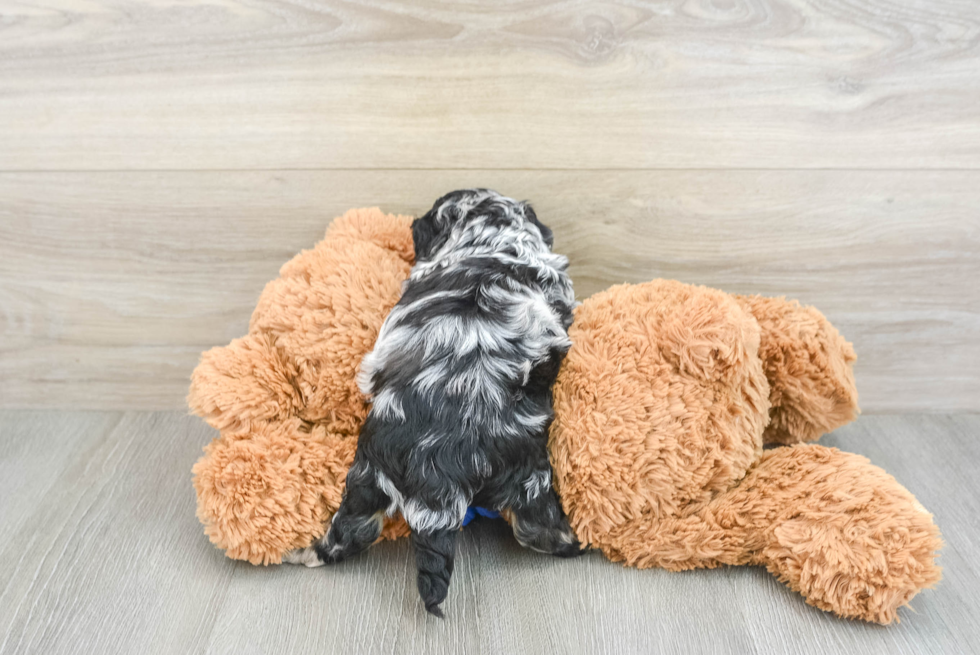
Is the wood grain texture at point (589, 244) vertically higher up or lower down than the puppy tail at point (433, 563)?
higher up

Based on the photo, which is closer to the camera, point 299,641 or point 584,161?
point 299,641

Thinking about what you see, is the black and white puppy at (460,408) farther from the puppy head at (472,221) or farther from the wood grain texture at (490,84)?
the wood grain texture at (490,84)

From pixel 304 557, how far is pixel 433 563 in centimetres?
26

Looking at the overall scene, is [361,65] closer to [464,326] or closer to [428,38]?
[428,38]

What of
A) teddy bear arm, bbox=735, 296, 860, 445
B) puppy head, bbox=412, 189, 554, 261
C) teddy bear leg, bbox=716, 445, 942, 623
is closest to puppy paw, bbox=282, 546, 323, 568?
puppy head, bbox=412, 189, 554, 261

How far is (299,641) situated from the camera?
102 cm

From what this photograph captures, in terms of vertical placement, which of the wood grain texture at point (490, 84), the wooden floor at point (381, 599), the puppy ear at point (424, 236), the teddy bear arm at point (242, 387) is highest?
the wood grain texture at point (490, 84)

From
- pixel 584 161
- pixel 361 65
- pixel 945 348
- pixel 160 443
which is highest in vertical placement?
pixel 361 65

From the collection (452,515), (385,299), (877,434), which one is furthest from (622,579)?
(877,434)

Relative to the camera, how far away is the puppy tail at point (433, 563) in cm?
99

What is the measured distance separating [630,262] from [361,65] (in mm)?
634

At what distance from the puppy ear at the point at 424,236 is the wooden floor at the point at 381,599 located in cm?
48

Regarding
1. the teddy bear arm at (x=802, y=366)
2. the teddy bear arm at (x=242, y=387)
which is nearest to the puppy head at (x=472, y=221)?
the teddy bear arm at (x=242, y=387)

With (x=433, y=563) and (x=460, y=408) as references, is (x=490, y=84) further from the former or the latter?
(x=433, y=563)
